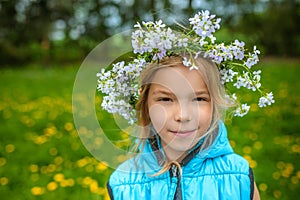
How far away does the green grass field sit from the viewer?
320 cm

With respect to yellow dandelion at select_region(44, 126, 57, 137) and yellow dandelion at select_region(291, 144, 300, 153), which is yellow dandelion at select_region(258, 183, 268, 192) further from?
yellow dandelion at select_region(44, 126, 57, 137)

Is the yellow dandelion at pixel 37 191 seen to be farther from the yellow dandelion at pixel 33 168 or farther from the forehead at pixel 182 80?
the forehead at pixel 182 80

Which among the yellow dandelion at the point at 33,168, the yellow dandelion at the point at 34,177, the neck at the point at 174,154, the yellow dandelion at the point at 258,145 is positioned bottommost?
the yellow dandelion at the point at 33,168

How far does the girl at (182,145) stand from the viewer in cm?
174

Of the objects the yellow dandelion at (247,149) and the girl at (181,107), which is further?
the yellow dandelion at (247,149)

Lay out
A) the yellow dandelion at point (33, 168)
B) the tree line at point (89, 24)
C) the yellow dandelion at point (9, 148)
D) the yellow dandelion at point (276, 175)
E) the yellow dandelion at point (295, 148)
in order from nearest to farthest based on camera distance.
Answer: the yellow dandelion at point (276, 175)
the yellow dandelion at point (33, 168)
the yellow dandelion at point (295, 148)
the yellow dandelion at point (9, 148)
the tree line at point (89, 24)

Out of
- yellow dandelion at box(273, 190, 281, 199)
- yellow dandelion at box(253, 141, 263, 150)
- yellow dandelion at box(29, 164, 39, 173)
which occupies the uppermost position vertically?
yellow dandelion at box(253, 141, 263, 150)

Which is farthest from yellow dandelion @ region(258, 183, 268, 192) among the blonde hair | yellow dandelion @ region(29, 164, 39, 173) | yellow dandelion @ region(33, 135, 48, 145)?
yellow dandelion @ region(33, 135, 48, 145)

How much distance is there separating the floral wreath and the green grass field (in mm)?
1385

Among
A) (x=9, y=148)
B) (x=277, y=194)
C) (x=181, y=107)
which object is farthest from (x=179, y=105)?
(x=9, y=148)

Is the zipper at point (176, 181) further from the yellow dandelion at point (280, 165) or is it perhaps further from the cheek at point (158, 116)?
the yellow dandelion at point (280, 165)

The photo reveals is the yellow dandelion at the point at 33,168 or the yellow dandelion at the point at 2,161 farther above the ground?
the yellow dandelion at the point at 2,161

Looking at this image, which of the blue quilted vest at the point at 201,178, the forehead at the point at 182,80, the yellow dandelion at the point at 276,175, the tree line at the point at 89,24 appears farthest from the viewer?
the tree line at the point at 89,24

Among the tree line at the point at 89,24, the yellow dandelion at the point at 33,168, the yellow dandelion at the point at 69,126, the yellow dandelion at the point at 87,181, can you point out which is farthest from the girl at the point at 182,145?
the tree line at the point at 89,24
